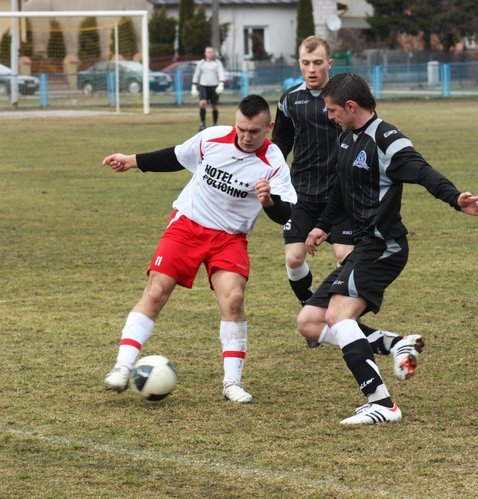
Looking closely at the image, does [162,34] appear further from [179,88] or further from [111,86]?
[111,86]

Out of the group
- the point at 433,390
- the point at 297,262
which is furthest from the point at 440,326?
the point at 433,390

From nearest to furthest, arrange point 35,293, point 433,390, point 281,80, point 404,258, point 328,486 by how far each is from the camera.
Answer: point 328,486
point 404,258
point 433,390
point 35,293
point 281,80

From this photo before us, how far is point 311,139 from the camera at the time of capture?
755 cm

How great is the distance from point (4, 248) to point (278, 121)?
453 centimetres

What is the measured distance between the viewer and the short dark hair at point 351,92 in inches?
227

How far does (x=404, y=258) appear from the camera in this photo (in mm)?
5883

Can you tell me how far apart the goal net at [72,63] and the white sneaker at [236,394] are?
33.0 meters

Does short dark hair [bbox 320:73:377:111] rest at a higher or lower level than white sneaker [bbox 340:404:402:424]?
higher

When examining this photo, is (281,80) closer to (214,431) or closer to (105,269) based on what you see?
(105,269)

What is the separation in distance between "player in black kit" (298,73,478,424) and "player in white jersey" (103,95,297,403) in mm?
456

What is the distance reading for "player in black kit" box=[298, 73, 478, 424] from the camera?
5.67m

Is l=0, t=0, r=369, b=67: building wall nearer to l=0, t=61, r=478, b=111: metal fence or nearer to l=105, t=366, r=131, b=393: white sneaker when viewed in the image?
l=0, t=61, r=478, b=111: metal fence

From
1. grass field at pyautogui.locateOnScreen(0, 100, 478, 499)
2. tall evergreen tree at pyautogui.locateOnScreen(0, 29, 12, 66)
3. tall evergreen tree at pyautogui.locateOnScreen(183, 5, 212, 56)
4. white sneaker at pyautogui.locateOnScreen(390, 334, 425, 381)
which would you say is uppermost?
tall evergreen tree at pyautogui.locateOnScreen(183, 5, 212, 56)

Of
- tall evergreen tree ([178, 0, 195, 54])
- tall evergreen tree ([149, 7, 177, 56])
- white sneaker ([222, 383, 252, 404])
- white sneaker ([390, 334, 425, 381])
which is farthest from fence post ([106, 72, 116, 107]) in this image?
white sneaker ([390, 334, 425, 381])
